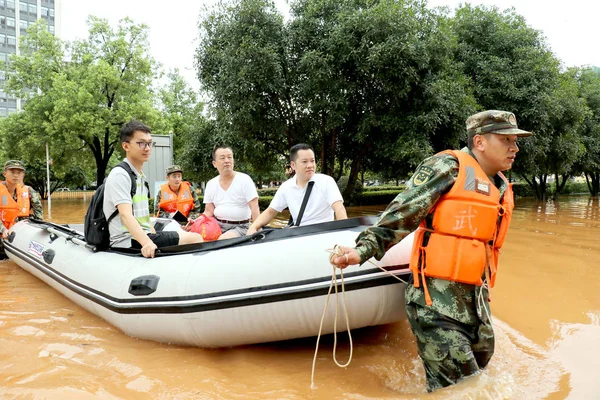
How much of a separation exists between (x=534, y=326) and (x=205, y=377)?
278 centimetres

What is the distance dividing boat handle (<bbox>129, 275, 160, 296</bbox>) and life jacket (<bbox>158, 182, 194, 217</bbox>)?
3638mm

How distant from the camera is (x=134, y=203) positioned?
3520 millimetres

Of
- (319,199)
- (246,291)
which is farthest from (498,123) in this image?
(246,291)

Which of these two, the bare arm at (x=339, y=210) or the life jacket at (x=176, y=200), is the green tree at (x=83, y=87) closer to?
the life jacket at (x=176, y=200)

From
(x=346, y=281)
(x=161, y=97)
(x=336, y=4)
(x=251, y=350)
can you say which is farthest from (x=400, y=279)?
A: (x=161, y=97)

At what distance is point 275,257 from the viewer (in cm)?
277

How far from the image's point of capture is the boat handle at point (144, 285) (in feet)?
9.93

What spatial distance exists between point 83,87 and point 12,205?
42.8 ft

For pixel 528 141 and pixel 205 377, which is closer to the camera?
pixel 205 377

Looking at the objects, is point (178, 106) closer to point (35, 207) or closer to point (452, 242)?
point (35, 207)

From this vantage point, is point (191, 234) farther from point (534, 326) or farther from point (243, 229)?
point (534, 326)

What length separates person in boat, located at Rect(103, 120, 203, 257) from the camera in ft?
10.6

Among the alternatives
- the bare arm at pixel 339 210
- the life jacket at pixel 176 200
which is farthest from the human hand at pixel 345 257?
the life jacket at pixel 176 200

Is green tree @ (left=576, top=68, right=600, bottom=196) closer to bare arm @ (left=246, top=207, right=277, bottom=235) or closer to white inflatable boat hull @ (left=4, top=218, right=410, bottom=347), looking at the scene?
bare arm @ (left=246, top=207, right=277, bottom=235)
